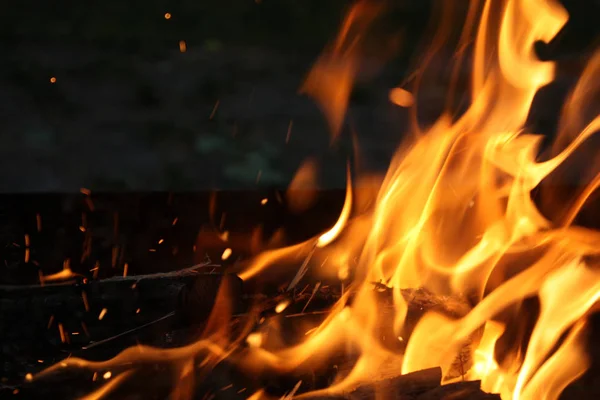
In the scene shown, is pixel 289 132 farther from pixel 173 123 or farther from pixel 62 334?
pixel 62 334

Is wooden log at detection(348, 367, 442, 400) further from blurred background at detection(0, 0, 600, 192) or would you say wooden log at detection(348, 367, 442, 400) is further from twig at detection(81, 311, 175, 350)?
blurred background at detection(0, 0, 600, 192)

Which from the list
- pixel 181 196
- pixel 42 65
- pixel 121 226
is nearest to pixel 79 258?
pixel 121 226

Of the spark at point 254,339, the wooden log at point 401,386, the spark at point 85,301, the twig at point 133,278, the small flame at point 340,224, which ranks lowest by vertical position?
the spark at point 254,339

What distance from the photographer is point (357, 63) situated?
2.19 metres

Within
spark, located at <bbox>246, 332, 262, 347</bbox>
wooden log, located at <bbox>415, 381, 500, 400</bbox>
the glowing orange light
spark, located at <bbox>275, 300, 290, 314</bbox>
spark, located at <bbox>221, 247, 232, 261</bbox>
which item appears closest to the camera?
wooden log, located at <bbox>415, 381, 500, 400</bbox>

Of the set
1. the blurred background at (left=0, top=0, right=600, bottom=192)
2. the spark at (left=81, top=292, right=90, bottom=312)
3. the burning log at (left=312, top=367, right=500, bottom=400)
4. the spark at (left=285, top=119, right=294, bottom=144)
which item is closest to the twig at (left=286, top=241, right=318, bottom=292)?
the blurred background at (left=0, top=0, right=600, bottom=192)

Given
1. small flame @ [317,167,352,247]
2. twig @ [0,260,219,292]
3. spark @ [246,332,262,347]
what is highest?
small flame @ [317,167,352,247]

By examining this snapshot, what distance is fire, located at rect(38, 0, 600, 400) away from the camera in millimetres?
1794

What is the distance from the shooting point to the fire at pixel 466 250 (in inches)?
70.6

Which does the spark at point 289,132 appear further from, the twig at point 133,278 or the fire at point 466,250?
the twig at point 133,278

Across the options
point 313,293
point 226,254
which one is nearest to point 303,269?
point 313,293

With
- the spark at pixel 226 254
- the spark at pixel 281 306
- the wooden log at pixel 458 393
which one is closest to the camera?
the wooden log at pixel 458 393

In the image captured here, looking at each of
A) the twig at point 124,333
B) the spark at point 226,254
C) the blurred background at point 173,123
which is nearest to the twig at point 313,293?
the blurred background at point 173,123

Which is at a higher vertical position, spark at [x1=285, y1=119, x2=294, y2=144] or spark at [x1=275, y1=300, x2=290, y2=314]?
spark at [x1=285, y1=119, x2=294, y2=144]
